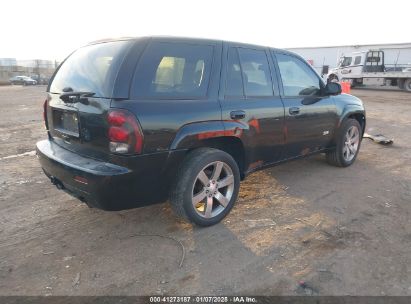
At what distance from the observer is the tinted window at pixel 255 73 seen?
149 inches

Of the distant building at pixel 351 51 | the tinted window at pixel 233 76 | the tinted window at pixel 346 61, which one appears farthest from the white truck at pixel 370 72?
the tinted window at pixel 233 76

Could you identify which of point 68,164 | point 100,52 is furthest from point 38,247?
point 100,52

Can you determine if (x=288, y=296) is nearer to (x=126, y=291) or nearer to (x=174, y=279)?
(x=174, y=279)

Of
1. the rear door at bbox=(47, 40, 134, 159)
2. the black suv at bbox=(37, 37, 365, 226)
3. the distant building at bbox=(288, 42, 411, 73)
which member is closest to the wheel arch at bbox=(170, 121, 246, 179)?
the black suv at bbox=(37, 37, 365, 226)

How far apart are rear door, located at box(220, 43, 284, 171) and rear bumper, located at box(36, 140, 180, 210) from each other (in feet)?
3.05

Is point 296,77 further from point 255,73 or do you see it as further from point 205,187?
point 205,187

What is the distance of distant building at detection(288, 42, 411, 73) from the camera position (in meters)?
25.5

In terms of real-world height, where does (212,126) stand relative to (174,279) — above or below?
above

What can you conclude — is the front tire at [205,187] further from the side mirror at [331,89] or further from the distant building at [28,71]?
the distant building at [28,71]

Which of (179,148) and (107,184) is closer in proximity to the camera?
(107,184)

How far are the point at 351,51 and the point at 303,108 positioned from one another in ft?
90.3

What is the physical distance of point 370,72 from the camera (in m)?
23.6

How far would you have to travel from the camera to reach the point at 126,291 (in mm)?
2574

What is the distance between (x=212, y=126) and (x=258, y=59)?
46.0 inches
